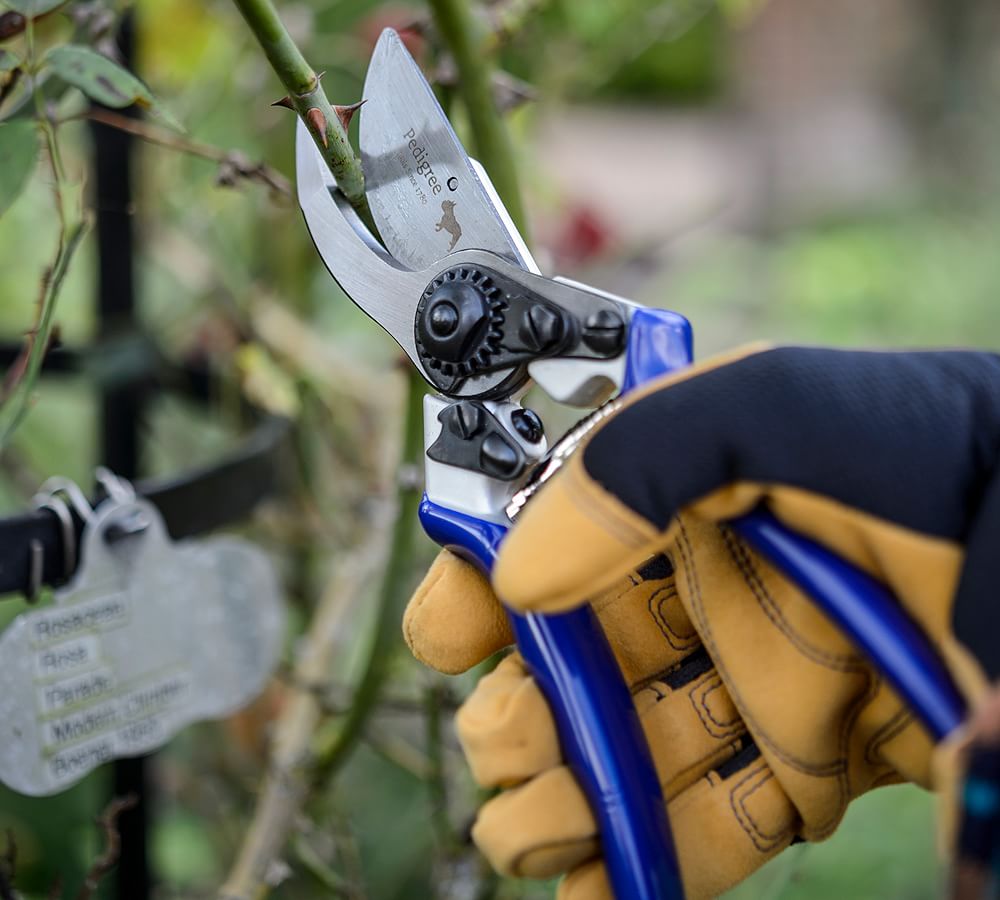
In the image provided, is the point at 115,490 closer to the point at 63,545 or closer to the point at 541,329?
the point at 63,545

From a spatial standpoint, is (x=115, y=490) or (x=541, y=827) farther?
(x=115, y=490)

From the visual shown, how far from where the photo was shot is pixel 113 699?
60cm

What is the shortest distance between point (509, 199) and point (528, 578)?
1.05 ft

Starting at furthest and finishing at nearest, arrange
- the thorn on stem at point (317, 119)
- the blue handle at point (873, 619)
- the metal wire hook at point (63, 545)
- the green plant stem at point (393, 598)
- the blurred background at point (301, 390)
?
1. the blurred background at point (301, 390)
2. the green plant stem at point (393, 598)
3. the metal wire hook at point (63, 545)
4. the thorn on stem at point (317, 119)
5. the blue handle at point (873, 619)

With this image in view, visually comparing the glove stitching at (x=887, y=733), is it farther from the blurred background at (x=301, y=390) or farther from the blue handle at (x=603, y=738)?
the blurred background at (x=301, y=390)

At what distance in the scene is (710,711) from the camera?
16.9 inches

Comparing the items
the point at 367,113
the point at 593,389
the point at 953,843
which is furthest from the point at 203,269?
the point at 953,843

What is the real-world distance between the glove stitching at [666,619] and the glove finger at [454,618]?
6cm

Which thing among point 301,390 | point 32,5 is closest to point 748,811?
point 32,5

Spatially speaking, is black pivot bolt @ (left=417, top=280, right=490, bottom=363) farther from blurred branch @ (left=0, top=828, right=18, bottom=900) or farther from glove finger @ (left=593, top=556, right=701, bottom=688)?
blurred branch @ (left=0, top=828, right=18, bottom=900)

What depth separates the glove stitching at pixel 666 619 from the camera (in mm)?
439

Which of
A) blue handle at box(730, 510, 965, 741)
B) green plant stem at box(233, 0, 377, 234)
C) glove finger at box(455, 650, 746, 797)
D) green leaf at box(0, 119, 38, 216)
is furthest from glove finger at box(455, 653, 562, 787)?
green leaf at box(0, 119, 38, 216)

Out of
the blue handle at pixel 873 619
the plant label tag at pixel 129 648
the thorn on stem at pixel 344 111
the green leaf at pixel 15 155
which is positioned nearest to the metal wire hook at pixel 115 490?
the plant label tag at pixel 129 648

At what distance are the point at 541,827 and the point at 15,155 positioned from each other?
0.38m
